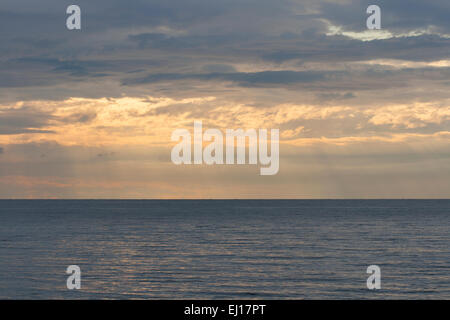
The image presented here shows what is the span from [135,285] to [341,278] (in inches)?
792

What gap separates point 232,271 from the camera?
56.0m

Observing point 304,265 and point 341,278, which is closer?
point 341,278

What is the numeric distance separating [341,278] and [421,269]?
11.9 metres

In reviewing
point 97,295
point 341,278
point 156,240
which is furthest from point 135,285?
point 156,240

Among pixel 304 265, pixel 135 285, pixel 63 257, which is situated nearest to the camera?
pixel 135 285

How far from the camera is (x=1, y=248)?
259 feet

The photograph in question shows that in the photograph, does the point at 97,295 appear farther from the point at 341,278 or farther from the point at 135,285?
the point at 341,278

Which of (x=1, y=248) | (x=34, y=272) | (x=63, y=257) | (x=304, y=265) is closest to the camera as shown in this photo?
(x=34, y=272)

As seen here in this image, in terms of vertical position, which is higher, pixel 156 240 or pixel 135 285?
pixel 156 240

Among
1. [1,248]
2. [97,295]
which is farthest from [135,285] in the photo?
[1,248]

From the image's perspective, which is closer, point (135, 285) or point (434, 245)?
point (135, 285)
